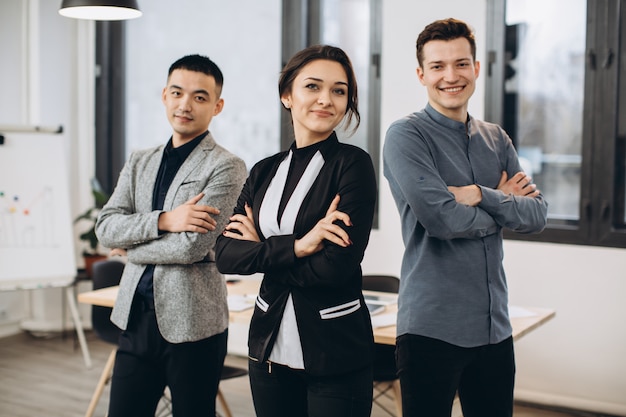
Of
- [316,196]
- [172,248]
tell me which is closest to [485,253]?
[316,196]

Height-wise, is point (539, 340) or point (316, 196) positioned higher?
point (316, 196)

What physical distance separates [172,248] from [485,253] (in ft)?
3.32

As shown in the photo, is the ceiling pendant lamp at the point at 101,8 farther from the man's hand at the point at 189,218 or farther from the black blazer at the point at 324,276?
the black blazer at the point at 324,276

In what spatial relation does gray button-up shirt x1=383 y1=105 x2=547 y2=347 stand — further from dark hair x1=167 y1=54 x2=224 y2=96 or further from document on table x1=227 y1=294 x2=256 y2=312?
document on table x1=227 y1=294 x2=256 y2=312

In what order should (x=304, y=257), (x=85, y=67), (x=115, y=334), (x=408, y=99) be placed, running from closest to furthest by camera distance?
(x=304, y=257), (x=115, y=334), (x=408, y=99), (x=85, y=67)

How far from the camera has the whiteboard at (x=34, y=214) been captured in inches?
190

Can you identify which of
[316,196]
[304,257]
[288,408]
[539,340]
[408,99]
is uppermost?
[408,99]

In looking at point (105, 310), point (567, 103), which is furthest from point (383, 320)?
point (567, 103)

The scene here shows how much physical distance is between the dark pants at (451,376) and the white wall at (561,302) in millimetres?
2149

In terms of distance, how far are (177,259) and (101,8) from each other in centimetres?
149

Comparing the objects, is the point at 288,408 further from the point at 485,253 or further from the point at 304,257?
the point at 485,253

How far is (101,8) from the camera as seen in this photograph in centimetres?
326

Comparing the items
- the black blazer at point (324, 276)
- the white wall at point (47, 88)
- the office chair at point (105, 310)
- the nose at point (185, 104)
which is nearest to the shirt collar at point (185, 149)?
the nose at point (185, 104)

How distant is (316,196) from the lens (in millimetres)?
1895
